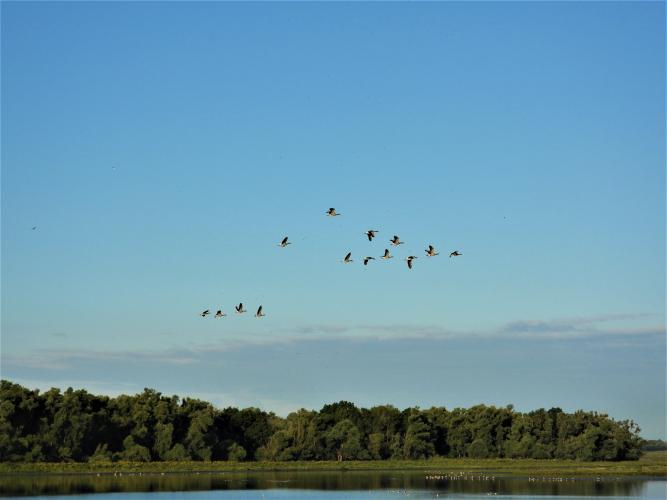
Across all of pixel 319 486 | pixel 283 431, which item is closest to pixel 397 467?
pixel 283 431

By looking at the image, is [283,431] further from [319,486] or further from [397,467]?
[319,486]

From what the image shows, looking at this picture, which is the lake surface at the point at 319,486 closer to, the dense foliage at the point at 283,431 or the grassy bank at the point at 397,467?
the grassy bank at the point at 397,467

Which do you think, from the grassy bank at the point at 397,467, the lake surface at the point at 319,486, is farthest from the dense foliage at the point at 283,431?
the lake surface at the point at 319,486

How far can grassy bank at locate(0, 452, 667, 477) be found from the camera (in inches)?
3917

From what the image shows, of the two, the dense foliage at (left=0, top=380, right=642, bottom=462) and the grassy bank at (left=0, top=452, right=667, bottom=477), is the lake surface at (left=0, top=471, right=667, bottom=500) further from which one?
the dense foliage at (left=0, top=380, right=642, bottom=462)

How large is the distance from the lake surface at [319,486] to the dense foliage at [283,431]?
25.0ft

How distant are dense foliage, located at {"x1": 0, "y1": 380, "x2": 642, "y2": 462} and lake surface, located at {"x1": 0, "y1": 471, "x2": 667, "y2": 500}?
7615 mm

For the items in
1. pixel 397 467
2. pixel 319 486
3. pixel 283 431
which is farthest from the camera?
pixel 283 431

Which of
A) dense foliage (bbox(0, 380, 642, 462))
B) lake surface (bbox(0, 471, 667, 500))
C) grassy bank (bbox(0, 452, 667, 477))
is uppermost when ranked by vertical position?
dense foliage (bbox(0, 380, 642, 462))

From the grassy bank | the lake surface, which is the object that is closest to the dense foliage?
the grassy bank

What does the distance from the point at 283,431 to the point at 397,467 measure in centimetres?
1311

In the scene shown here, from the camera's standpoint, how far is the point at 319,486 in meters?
81.9

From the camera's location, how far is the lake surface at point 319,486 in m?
71.7

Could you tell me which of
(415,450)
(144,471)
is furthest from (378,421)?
(144,471)
